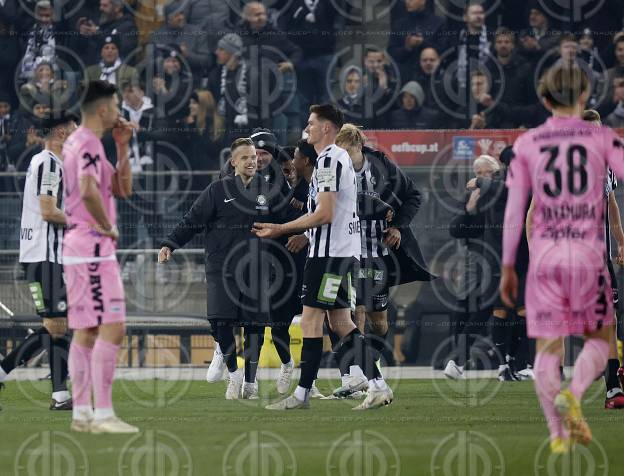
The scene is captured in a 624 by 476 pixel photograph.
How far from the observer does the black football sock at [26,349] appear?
11203mm

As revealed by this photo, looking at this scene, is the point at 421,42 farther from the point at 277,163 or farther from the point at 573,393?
the point at 573,393

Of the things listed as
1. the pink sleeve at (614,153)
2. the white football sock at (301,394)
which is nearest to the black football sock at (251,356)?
the white football sock at (301,394)

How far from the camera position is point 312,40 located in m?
18.3

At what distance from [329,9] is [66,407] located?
9288 millimetres

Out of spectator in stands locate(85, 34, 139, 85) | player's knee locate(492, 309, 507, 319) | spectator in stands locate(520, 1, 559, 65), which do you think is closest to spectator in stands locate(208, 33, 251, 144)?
spectator in stands locate(85, 34, 139, 85)

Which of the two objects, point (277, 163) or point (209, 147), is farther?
point (209, 147)

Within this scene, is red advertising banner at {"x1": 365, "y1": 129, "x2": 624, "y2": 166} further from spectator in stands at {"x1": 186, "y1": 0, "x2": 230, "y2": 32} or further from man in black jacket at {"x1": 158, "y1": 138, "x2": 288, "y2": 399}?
man in black jacket at {"x1": 158, "y1": 138, "x2": 288, "y2": 399}

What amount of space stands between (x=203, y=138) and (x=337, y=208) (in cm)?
745

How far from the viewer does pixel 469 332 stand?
49.9 ft

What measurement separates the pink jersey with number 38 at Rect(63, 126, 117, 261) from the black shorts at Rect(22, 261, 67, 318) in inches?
112

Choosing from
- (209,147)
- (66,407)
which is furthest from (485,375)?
(66,407)

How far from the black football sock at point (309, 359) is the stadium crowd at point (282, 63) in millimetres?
7312

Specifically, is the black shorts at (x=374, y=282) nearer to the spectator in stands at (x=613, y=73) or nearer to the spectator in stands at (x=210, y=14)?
the spectator in stands at (x=613, y=73)

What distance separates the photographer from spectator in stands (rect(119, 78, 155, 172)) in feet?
56.3
